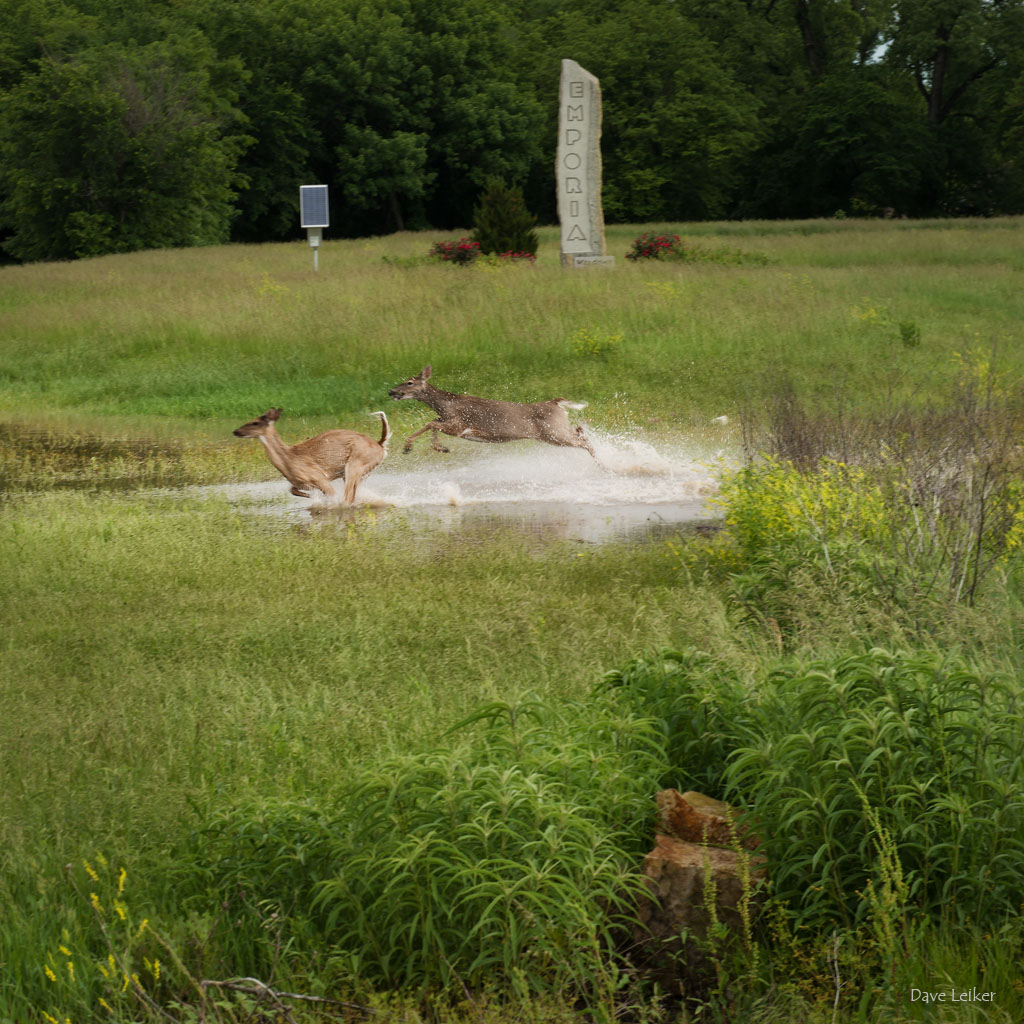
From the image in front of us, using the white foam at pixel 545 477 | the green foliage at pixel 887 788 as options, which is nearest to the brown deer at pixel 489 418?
the white foam at pixel 545 477

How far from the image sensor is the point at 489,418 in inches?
485

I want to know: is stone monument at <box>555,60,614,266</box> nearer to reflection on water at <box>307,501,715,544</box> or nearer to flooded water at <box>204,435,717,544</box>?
flooded water at <box>204,435,717,544</box>

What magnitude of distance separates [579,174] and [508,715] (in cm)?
2126

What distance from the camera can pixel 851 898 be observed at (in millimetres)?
4004

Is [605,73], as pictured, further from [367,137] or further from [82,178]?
[82,178]

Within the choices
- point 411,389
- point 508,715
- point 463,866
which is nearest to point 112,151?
point 411,389

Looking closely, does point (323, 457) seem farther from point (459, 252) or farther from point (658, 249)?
point (658, 249)

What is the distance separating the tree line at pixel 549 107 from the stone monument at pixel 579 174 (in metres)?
25.5

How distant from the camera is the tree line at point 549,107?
5228 centimetres

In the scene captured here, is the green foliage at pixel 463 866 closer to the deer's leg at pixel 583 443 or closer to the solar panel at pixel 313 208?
the deer's leg at pixel 583 443

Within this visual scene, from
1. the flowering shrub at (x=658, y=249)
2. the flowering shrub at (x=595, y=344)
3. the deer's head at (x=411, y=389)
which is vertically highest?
the flowering shrub at (x=658, y=249)

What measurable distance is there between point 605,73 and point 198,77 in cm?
2080

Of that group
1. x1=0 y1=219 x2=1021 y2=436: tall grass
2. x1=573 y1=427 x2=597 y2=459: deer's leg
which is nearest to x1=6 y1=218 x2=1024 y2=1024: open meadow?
x1=573 y1=427 x2=597 y2=459: deer's leg

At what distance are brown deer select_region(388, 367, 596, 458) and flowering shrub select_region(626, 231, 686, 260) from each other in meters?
15.7
